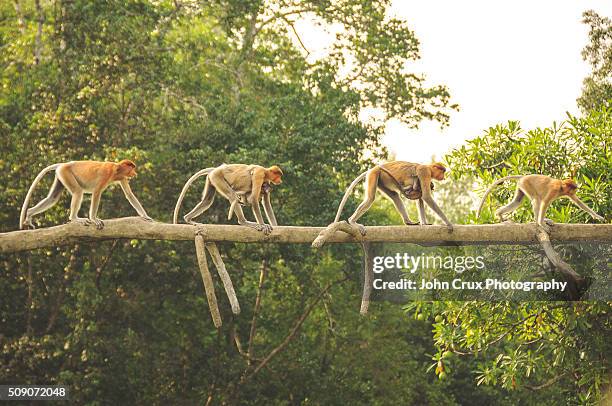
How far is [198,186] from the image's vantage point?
16.4m

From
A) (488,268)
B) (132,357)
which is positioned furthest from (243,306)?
(488,268)

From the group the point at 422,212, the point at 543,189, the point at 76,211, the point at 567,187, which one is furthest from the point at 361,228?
the point at 76,211

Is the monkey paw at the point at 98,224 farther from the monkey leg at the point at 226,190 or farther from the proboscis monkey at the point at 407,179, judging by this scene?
the proboscis monkey at the point at 407,179

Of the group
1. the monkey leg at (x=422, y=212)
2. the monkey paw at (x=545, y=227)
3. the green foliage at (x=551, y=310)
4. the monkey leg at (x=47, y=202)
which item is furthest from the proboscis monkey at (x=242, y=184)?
the green foliage at (x=551, y=310)

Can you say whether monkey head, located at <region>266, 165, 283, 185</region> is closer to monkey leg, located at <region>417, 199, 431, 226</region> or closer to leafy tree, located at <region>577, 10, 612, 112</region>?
monkey leg, located at <region>417, 199, 431, 226</region>

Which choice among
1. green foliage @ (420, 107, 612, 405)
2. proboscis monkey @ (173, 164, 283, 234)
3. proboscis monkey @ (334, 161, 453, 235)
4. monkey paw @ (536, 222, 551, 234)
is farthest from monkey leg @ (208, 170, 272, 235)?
green foliage @ (420, 107, 612, 405)

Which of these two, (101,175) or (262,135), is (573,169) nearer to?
(101,175)

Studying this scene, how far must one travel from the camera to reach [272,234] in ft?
25.7

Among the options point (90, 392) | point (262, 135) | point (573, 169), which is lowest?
point (90, 392)

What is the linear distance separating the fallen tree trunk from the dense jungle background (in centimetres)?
367

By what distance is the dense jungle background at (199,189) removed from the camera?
15383 mm

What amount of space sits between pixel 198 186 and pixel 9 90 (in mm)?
3756

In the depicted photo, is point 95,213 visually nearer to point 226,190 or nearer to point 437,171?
point 226,190

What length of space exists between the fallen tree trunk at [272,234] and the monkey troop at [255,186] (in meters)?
0.20
